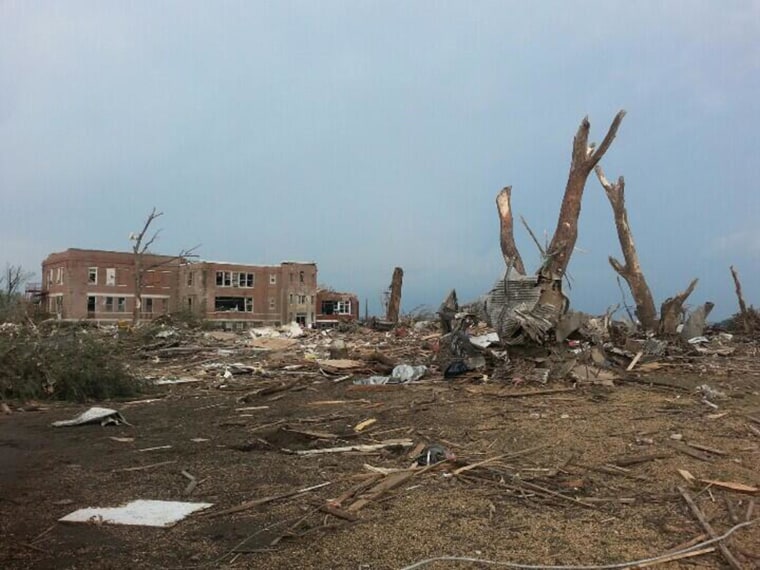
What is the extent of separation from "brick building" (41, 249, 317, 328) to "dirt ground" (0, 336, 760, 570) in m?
44.2

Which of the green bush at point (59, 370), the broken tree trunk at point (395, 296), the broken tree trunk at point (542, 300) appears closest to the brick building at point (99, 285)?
the broken tree trunk at point (395, 296)

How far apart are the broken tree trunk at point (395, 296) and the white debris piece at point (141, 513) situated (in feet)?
63.3

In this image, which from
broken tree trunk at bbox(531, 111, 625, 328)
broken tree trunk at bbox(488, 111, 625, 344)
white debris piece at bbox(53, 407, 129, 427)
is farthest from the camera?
broken tree trunk at bbox(531, 111, 625, 328)

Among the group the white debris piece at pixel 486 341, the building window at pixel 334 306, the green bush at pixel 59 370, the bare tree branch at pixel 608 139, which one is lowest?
the green bush at pixel 59 370

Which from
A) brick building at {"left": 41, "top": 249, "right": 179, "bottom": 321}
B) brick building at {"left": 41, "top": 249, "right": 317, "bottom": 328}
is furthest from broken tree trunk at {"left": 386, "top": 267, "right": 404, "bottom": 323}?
brick building at {"left": 41, "top": 249, "right": 179, "bottom": 321}

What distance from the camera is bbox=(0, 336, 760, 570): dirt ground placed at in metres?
3.96

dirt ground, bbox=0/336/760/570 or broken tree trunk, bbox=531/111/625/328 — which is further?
broken tree trunk, bbox=531/111/625/328

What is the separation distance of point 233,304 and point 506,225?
5034cm

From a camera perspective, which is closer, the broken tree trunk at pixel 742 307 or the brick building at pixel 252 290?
the broken tree trunk at pixel 742 307

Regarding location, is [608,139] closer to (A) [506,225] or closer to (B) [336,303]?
(A) [506,225]

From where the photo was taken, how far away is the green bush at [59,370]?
11.0 m

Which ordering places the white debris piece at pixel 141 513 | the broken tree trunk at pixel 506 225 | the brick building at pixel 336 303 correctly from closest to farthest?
1. the white debris piece at pixel 141 513
2. the broken tree trunk at pixel 506 225
3. the brick building at pixel 336 303

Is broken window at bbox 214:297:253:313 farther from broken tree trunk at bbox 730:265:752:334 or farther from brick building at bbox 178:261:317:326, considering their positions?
broken tree trunk at bbox 730:265:752:334

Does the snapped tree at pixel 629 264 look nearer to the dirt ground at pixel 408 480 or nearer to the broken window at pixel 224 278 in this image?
the dirt ground at pixel 408 480
